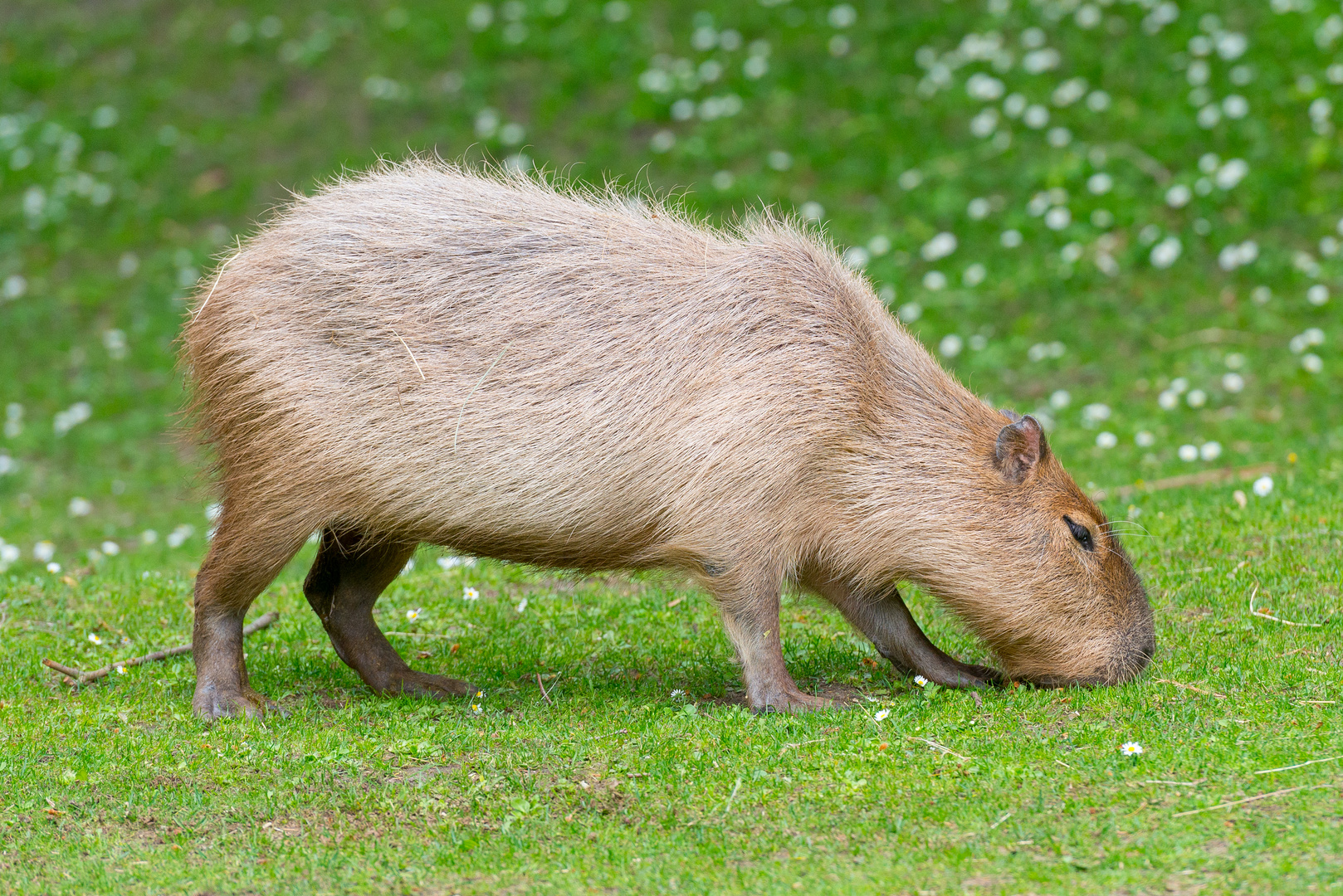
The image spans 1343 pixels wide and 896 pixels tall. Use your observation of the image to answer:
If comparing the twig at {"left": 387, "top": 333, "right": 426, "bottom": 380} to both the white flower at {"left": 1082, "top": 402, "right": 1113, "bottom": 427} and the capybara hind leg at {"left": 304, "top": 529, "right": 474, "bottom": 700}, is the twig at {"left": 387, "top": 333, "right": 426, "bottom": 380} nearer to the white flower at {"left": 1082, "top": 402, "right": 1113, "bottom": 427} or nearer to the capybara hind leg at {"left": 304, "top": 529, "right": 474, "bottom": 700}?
the capybara hind leg at {"left": 304, "top": 529, "right": 474, "bottom": 700}

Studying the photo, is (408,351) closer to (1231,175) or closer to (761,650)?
(761,650)

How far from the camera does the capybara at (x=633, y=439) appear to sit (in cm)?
472

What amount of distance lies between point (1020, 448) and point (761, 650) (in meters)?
1.06

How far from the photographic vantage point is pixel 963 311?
10.5m

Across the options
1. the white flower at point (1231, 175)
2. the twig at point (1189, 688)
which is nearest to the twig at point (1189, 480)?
the twig at point (1189, 688)

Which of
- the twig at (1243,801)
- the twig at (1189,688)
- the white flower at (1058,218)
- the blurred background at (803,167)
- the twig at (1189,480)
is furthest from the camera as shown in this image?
the white flower at (1058,218)

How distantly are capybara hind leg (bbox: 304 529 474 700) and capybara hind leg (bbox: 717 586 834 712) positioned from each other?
1.12 metres

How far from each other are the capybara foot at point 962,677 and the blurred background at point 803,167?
2.52m

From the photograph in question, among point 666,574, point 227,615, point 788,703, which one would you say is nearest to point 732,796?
point 788,703

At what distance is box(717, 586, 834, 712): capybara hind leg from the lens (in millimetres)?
4746

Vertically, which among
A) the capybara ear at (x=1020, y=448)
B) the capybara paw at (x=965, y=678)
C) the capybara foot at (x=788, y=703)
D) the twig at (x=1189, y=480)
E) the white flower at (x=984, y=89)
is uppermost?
the capybara ear at (x=1020, y=448)

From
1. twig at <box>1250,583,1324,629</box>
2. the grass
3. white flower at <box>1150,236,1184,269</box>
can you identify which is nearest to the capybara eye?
the grass

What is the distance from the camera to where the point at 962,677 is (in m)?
5.10

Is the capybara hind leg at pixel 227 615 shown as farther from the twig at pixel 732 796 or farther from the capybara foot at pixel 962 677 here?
the capybara foot at pixel 962 677
